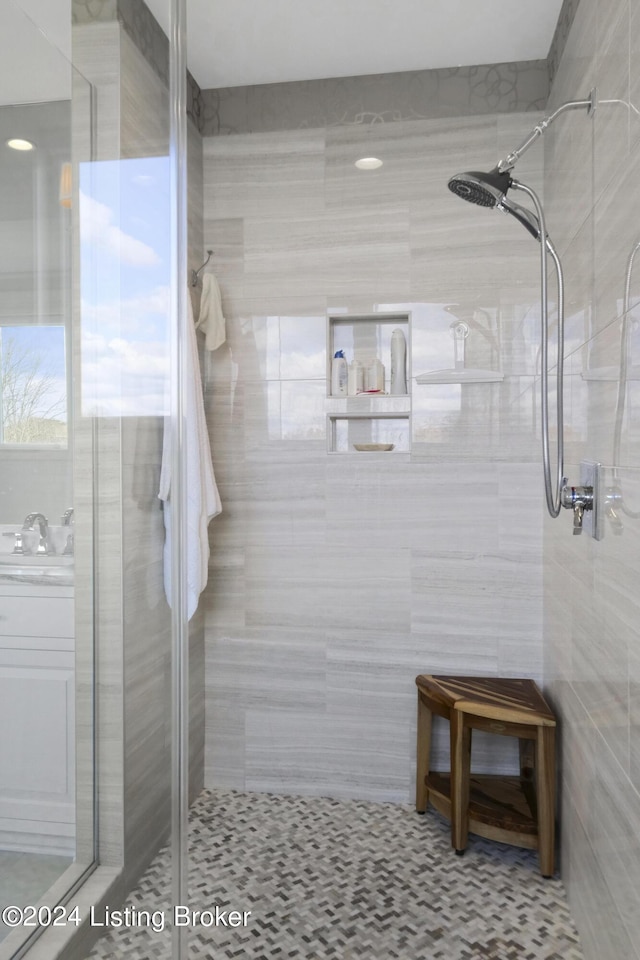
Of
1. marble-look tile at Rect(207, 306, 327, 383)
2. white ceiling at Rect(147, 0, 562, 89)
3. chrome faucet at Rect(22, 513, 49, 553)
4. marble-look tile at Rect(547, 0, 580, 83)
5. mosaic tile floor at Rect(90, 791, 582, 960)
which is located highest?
white ceiling at Rect(147, 0, 562, 89)

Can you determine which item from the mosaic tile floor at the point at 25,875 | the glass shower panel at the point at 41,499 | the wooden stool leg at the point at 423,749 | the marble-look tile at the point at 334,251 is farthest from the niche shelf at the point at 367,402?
the mosaic tile floor at the point at 25,875

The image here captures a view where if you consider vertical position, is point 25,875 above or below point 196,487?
below

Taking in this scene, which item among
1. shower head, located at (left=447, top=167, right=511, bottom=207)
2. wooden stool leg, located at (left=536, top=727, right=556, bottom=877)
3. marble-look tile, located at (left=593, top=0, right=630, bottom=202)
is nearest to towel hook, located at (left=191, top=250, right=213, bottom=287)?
shower head, located at (left=447, top=167, right=511, bottom=207)

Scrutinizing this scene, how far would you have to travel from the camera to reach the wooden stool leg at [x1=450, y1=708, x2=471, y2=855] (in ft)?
6.55

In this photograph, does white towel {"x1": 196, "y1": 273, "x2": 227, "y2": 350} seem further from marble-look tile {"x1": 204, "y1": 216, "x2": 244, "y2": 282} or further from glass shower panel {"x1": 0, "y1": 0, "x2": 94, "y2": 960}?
glass shower panel {"x1": 0, "y1": 0, "x2": 94, "y2": 960}

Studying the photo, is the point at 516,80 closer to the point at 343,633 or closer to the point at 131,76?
the point at 131,76

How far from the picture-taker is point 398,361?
93.2 inches

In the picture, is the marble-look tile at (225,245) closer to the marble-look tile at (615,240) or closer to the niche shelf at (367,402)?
the niche shelf at (367,402)

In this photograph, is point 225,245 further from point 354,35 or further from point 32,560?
point 32,560

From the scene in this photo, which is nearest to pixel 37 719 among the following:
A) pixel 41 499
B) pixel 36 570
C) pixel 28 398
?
pixel 36 570

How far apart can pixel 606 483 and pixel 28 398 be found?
1.15 m

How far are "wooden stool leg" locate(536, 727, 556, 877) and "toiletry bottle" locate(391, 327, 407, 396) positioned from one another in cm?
118

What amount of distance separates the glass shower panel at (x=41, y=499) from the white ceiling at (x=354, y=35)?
1317 mm

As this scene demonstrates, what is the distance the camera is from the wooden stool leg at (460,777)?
6.55ft
